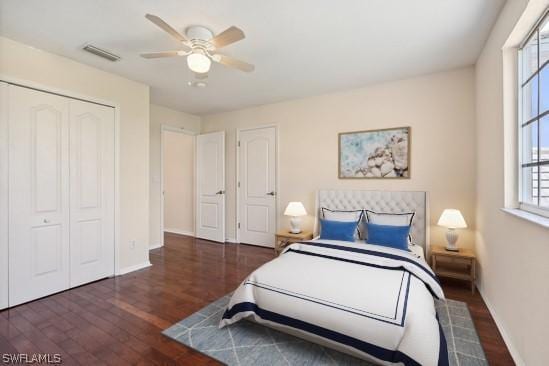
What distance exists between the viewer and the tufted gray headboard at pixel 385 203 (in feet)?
10.7

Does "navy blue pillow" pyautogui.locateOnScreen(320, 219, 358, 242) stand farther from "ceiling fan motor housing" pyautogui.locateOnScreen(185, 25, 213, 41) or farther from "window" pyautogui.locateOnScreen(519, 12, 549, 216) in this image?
"ceiling fan motor housing" pyautogui.locateOnScreen(185, 25, 213, 41)

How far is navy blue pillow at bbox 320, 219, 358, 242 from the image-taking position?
317 centimetres

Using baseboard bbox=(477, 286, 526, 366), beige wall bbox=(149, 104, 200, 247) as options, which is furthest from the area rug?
beige wall bbox=(149, 104, 200, 247)

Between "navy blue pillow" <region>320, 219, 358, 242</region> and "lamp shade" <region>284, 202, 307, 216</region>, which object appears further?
"lamp shade" <region>284, 202, 307, 216</region>

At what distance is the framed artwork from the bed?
1372 mm

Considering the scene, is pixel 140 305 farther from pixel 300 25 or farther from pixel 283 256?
pixel 300 25

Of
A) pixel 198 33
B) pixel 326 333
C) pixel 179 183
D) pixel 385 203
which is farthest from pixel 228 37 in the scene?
pixel 179 183

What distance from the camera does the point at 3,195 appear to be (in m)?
2.40

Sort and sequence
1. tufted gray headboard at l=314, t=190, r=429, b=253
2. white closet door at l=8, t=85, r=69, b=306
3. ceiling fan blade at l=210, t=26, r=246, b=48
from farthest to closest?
tufted gray headboard at l=314, t=190, r=429, b=253, white closet door at l=8, t=85, r=69, b=306, ceiling fan blade at l=210, t=26, r=246, b=48

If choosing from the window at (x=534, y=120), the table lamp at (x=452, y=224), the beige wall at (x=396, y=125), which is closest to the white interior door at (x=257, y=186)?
the beige wall at (x=396, y=125)

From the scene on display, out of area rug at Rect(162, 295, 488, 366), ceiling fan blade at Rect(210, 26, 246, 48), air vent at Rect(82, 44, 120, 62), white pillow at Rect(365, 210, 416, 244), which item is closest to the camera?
area rug at Rect(162, 295, 488, 366)

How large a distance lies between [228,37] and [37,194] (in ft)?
8.44

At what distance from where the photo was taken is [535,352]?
1431 mm

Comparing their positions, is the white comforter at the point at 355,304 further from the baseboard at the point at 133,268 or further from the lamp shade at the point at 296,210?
the baseboard at the point at 133,268
